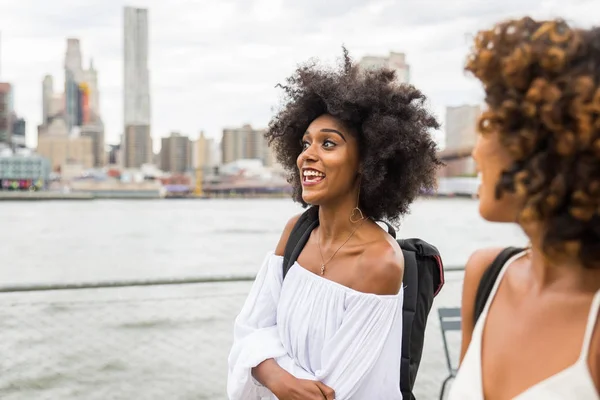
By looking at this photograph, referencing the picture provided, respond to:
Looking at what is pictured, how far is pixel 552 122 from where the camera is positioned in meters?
0.97

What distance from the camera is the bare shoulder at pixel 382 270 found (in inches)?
80.5

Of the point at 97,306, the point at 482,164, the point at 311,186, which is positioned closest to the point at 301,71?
the point at 311,186

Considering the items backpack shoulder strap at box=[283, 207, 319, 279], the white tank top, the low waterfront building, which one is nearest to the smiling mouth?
backpack shoulder strap at box=[283, 207, 319, 279]

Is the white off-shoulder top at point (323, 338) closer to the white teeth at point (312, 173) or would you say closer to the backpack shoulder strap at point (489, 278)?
the white teeth at point (312, 173)

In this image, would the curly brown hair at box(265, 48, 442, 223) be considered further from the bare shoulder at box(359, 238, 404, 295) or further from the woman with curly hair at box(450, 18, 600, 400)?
the woman with curly hair at box(450, 18, 600, 400)

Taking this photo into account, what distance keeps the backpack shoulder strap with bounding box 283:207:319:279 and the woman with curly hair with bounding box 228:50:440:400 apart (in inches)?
0.9

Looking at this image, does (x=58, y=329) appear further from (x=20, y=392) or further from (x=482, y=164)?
(x=482, y=164)

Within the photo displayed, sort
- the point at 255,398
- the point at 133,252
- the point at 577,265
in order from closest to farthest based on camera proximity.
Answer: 1. the point at 577,265
2. the point at 255,398
3. the point at 133,252

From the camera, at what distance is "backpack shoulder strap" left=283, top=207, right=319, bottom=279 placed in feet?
7.39

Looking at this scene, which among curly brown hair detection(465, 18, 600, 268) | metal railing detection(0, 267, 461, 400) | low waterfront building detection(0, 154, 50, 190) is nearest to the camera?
curly brown hair detection(465, 18, 600, 268)

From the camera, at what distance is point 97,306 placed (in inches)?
193

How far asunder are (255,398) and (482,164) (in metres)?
1.35

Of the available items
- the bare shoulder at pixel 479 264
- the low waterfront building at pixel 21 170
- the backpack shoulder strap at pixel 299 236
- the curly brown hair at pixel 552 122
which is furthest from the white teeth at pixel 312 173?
the low waterfront building at pixel 21 170

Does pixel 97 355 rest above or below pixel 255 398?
below
